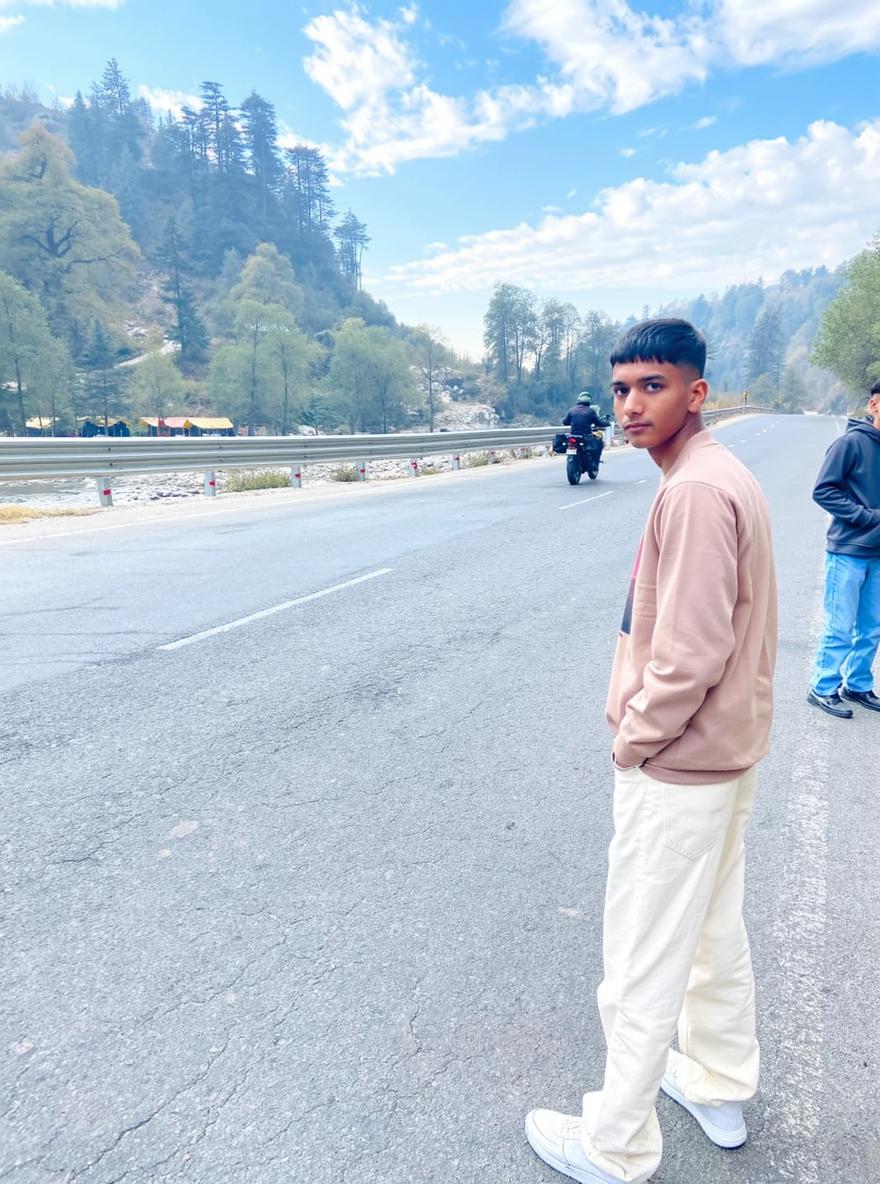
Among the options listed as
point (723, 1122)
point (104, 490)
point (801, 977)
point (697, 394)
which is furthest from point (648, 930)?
point (104, 490)

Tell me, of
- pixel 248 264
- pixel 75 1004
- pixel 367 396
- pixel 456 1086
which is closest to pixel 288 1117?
pixel 456 1086

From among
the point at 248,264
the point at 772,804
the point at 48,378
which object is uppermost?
the point at 248,264

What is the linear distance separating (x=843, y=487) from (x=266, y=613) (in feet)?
14.5

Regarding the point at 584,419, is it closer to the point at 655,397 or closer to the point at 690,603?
the point at 655,397

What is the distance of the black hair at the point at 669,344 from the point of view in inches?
64.0

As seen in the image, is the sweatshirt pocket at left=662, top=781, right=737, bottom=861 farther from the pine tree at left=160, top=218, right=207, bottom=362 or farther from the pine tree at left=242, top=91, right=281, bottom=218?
the pine tree at left=242, top=91, right=281, bottom=218

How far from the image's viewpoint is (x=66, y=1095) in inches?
75.9

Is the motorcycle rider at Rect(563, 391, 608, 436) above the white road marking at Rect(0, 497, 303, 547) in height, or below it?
above

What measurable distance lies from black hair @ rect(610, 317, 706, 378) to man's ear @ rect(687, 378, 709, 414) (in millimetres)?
32

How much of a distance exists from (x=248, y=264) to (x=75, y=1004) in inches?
4485

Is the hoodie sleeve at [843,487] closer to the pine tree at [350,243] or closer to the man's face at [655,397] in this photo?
the man's face at [655,397]

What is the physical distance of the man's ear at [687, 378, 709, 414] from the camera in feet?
5.50

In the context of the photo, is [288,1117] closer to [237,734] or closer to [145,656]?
[237,734]

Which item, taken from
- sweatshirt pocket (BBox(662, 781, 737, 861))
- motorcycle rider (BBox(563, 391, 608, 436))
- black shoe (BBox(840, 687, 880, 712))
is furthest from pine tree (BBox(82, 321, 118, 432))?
sweatshirt pocket (BBox(662, 781, 737, 861))
